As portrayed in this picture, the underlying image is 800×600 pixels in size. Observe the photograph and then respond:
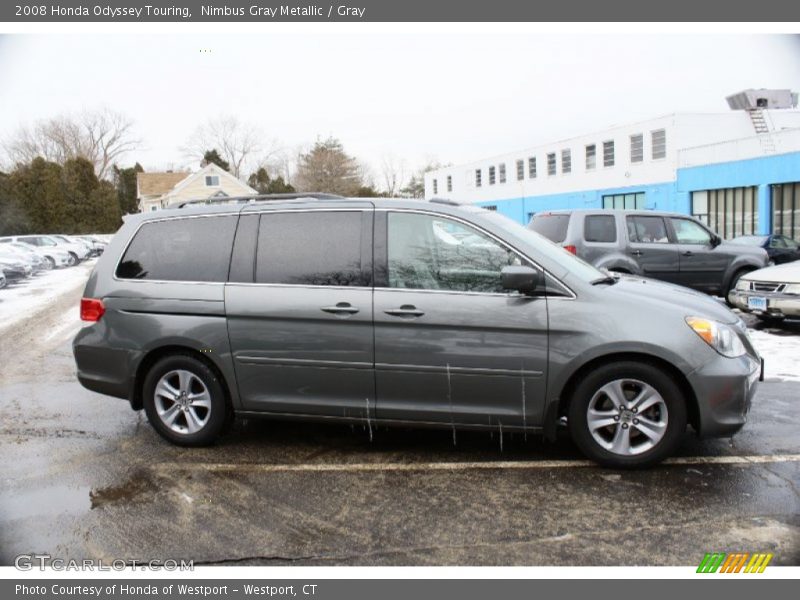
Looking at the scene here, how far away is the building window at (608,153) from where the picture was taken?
38062 millimetres

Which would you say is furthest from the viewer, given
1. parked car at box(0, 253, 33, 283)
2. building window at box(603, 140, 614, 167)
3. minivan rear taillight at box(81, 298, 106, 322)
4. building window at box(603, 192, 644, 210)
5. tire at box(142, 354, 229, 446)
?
building window at box(603, 140, 614, 167)

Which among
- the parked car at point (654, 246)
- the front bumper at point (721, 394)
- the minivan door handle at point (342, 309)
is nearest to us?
the front bumper at point (721, 394)

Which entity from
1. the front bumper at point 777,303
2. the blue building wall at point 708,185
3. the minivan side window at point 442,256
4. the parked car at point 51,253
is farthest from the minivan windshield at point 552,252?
the parked car at point 51,253

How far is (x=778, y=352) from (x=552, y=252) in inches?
201

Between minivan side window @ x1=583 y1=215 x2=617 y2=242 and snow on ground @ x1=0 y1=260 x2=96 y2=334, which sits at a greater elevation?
minivan side window @ x1=583 y1=215 x2=617 y2=242

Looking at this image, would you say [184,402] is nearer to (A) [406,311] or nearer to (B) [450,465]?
(A) [406,311]

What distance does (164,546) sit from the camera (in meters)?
3.67

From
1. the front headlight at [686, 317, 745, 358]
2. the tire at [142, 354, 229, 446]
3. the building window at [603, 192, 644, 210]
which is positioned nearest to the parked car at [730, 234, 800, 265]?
the building window at [603, 192, 644, 210]

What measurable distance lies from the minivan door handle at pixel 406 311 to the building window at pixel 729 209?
27130mm

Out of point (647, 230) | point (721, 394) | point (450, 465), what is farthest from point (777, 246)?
point (450, 465)

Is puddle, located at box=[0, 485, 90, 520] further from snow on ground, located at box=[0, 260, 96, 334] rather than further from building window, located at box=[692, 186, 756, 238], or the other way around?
building window, located at box=[692, 186, 756, 238]

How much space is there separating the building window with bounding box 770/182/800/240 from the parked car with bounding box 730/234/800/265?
593 centimetres

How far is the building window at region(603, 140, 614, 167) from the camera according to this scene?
125 ft

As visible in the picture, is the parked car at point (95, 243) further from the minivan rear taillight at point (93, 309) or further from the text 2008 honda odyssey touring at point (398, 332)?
the text 2008 honda odyssey touring at point (398, 332)
